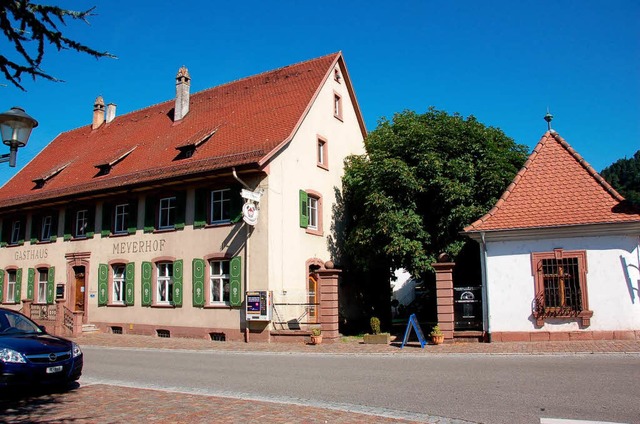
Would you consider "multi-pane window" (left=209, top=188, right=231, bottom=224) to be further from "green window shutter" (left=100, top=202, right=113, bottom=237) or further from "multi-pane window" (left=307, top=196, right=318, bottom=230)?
"green window shutter" (left=100, top=202, right=113, bottom=237)

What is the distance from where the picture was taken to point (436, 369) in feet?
38.3

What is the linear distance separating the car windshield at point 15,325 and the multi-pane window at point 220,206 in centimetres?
1063

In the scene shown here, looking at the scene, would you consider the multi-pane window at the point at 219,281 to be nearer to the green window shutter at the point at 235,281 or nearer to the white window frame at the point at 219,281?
the white window frame at the point at 219,281

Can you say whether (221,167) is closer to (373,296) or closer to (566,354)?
(373,296)

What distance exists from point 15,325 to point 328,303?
1050 centimetres

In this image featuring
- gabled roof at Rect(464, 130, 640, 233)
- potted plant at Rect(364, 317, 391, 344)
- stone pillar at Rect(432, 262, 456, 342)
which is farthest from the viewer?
potted plant at Rect(364, 317, 391, 344)

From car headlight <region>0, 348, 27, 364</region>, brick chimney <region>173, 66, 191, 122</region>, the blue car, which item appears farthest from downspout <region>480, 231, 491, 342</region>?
brick chimney <region>173, 66, 191, 122</region>

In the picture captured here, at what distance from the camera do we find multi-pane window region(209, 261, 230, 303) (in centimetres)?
2055

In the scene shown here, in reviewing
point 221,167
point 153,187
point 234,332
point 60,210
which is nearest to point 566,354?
point 234,332

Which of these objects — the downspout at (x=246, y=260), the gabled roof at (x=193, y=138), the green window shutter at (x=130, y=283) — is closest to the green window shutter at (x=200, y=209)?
the gabled roof at (x=193, y=138)

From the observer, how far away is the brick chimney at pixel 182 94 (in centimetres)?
2730

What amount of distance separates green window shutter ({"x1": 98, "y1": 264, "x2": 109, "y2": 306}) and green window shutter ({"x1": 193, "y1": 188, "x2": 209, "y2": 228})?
5516 millimetres

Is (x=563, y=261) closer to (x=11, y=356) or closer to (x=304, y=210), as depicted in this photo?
(x=304, y=210)

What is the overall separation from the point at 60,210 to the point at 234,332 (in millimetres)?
12092
